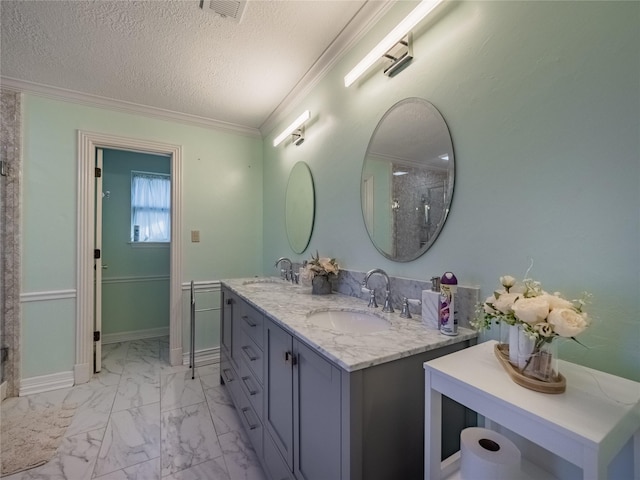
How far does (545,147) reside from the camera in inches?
33.3

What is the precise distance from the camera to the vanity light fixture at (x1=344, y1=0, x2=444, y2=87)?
3.59ft

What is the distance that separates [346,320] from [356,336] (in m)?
0.44

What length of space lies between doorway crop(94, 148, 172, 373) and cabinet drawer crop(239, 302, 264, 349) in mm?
2043

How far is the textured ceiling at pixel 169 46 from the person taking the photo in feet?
4.75

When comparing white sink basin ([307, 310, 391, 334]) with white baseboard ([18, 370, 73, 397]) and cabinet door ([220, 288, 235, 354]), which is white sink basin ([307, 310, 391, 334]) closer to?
cabinet door ([220, 288, 235, 354])

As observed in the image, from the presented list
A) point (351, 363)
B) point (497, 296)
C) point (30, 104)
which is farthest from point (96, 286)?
point (497, 296)

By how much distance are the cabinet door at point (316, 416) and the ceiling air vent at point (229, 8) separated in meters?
1.64

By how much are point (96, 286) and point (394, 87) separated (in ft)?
9.15

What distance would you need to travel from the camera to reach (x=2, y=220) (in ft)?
6.64

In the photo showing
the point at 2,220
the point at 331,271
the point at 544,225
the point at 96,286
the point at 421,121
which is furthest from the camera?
the point at 96,286

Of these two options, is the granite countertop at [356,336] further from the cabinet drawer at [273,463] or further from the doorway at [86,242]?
the doorway at [86,242]

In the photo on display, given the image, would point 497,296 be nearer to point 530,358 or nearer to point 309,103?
point 530,358

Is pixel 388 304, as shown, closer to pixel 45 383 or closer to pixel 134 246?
pixel 45 383

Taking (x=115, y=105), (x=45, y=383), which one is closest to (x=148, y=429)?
(x=45, y=383)
